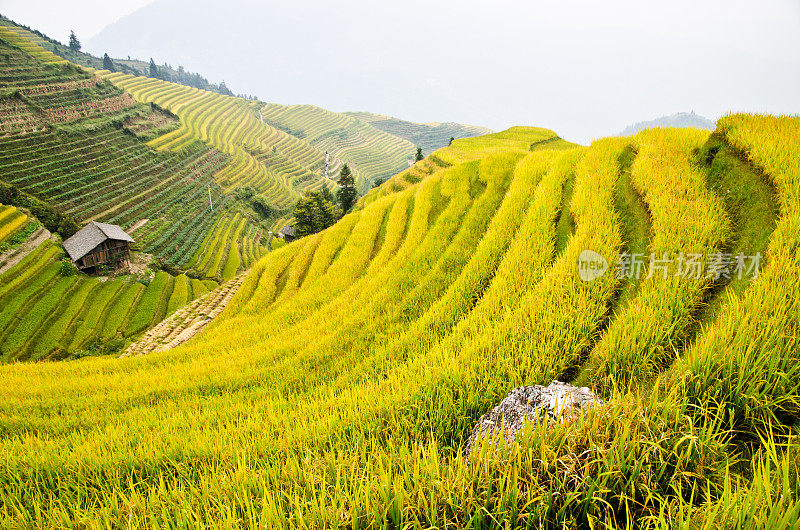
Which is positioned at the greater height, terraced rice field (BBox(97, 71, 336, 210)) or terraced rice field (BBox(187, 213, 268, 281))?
terraced rice field (BBox(97, 71, 336, 210))

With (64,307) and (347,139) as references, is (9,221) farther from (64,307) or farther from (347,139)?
(347,139)

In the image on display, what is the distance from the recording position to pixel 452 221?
7.46 m

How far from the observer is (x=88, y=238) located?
3388cm

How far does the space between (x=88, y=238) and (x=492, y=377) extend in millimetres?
47012

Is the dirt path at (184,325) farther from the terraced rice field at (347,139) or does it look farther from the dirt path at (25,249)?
the terraced rice field at (347,139)

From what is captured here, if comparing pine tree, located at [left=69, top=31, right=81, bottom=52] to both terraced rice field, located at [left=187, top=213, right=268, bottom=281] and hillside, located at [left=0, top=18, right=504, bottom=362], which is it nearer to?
hillside, located at [left=0, top=18, right=504, bottom=362]

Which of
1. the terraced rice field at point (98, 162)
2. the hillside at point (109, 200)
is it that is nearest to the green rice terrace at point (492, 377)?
the hillside at point (109, 200)

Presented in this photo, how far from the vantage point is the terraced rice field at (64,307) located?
79.7 ft

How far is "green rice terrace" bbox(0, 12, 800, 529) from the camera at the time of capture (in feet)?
4.71

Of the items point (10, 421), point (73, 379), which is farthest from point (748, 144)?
point (73, 379)

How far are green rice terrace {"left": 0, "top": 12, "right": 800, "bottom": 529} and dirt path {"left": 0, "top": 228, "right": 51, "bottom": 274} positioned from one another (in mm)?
36462

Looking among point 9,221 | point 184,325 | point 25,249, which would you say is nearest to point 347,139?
point 9,221

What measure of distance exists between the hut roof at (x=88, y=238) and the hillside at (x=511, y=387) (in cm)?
3596

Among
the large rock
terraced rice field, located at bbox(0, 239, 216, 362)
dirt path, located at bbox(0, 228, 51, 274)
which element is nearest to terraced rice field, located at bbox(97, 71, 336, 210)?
dirt path, located at bbox(0, 228, 51, 274)
